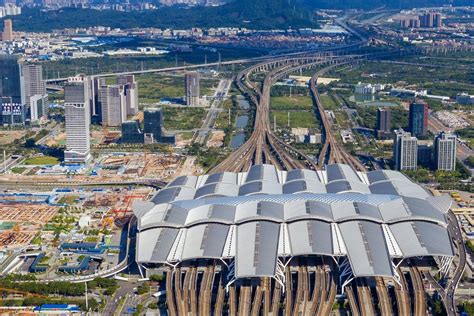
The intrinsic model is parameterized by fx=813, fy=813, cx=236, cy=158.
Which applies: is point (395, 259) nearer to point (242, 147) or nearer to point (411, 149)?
point (411, 149)

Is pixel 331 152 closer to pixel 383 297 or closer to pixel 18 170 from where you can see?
pixel 18 170

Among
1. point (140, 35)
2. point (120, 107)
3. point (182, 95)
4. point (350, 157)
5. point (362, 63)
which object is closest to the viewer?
point (350, 157)

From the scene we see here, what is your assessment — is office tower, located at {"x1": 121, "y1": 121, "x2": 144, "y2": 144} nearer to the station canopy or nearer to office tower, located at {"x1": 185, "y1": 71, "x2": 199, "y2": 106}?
office tower, located at {"x1": 185, "y1": 71, "x2": 199, "y2": 106}

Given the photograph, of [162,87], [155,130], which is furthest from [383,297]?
[162,87]

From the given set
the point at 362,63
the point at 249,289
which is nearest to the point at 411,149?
the point at 249,289

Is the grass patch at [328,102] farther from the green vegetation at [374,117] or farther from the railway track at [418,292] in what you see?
the railway track at [418,292]
